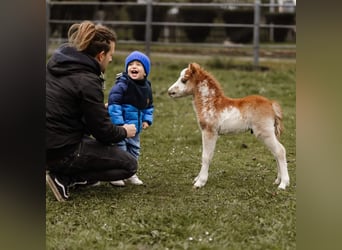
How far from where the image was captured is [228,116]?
5227 mm

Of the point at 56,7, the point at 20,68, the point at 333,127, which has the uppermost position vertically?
the point at 56,7

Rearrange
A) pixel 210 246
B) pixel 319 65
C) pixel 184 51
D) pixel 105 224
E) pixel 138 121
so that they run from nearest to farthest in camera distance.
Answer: pixel 319 65 < pixel 210 246 < pixel 105 224 < pixel 138 121 < pixel 184 51

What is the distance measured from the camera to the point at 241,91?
39.9 ft

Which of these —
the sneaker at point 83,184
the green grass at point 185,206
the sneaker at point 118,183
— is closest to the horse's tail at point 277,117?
the green grass at point 185,206

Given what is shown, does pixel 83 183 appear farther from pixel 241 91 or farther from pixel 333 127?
pixel 241 91

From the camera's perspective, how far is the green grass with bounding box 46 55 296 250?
144 inches

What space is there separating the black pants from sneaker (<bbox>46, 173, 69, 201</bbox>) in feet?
0.17

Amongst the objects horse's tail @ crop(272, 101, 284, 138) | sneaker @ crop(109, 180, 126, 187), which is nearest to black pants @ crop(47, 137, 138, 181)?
sneaker @ crop(109, 180, 126, 187)

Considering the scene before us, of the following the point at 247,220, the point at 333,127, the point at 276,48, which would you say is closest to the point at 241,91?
the point at 276,48

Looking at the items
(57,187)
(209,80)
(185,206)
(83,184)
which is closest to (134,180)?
(83,184)

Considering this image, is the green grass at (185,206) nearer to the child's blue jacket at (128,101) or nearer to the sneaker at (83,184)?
the sneaker at (83,184)

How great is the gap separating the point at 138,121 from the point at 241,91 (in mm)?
6957

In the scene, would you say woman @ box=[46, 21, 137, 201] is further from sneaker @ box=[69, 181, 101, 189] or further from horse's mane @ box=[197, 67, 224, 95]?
horse's mane @ box=[197, 67, 224, 95]

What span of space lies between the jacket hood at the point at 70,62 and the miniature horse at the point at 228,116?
1166mm
